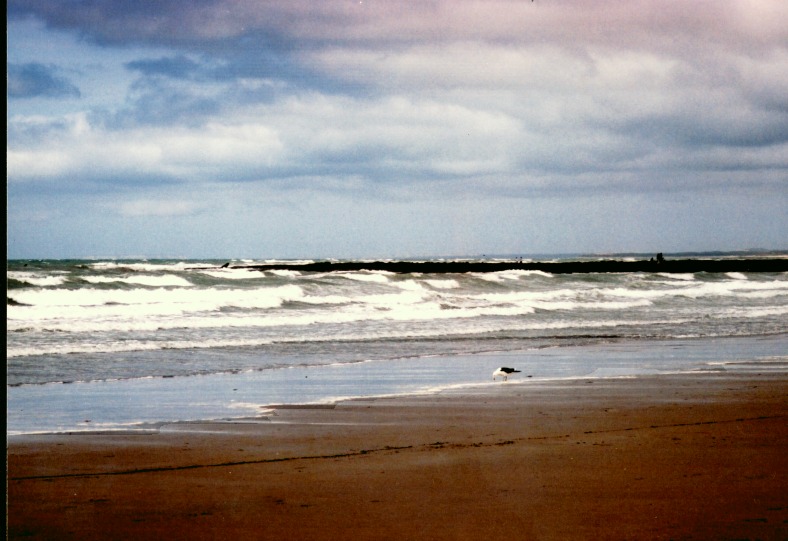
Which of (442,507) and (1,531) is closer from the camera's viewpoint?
(1,531)

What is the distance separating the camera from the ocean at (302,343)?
11.1m

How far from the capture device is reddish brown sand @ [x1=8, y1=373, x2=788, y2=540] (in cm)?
505

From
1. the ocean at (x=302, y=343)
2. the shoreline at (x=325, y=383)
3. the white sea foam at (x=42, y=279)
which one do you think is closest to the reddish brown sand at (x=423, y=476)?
Answer: the shoreline at (x=325, y=383)

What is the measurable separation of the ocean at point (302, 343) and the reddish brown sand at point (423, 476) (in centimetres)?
123

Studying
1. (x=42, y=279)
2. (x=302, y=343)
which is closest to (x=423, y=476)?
(x=302, y=343)

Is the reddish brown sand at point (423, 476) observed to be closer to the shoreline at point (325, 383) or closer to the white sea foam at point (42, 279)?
the shoreline at point (325, 383)

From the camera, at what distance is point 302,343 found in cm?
1852

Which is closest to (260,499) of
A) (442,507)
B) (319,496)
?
(319,496)

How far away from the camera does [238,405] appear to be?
10.2m

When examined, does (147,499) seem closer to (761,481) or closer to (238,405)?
(761,481)

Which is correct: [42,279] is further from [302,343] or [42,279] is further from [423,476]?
[423,476]

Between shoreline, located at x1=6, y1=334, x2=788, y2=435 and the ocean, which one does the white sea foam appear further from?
shoreline, located at x1=6, y1=334, x2=788, y2=435

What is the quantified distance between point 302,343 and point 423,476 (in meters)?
12.3

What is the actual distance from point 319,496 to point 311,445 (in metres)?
1.95
